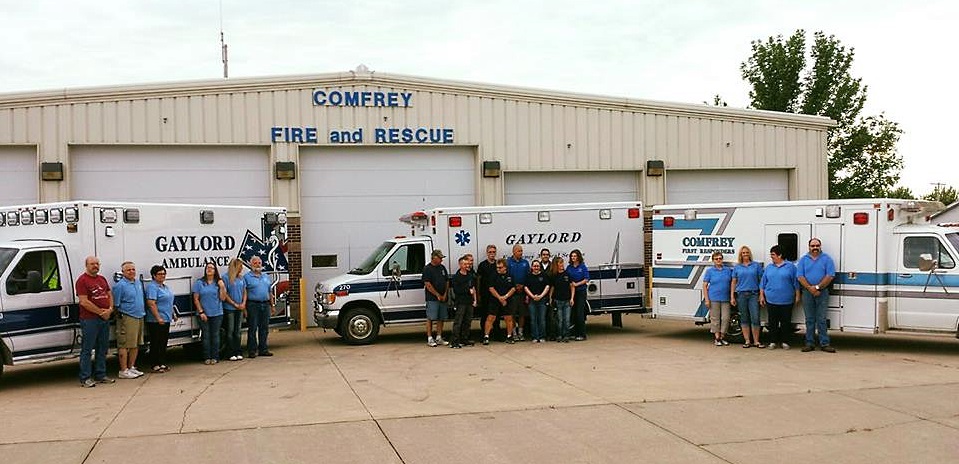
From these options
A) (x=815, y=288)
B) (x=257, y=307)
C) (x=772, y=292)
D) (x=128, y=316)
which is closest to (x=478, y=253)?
(x=257, y=307)

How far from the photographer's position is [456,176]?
2086 centimetres

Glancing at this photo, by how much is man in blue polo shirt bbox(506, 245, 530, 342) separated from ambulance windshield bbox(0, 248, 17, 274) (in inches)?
315

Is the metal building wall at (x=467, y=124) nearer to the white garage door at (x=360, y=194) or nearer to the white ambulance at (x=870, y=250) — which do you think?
the white garage door at (x=360, y=194)

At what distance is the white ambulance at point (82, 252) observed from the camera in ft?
37.7

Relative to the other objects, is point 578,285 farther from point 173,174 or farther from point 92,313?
point 173,174

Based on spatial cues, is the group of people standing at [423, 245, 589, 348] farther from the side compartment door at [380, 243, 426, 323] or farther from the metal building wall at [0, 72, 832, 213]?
the metal building wall at [0, 72, 832, 213]

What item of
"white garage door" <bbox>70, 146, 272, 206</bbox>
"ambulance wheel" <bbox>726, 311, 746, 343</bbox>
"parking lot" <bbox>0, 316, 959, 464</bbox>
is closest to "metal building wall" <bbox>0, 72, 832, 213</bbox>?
"white garage door" <bbox>70, 146, 272, 206</bbox>

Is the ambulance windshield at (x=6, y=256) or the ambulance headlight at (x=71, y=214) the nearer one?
the ambulance windshield at (x=6, y=256)

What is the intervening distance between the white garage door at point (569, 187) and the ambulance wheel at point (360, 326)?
648 centimetres

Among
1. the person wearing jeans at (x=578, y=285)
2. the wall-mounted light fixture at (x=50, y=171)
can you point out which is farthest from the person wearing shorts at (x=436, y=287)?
the wall-mounted light fixture at (x=50, y=171)

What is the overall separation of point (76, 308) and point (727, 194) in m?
16.4

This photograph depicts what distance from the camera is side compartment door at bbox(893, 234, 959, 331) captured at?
13.1 m

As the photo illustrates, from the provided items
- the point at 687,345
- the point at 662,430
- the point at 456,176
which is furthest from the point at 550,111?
the point at 662,430

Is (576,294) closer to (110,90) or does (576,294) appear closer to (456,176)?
(456,176)
